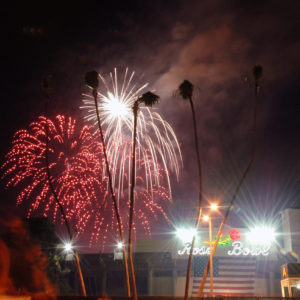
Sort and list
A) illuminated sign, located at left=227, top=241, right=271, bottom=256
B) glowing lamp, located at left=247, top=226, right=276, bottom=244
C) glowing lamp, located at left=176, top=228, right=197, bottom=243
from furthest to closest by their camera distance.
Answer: glowing lamp, located at left=176, top=228, right=197, bottom=243 → glowing lamp, located at left=247, top=226, right=276, bottom=244 → illuminated sign, located at left=227, top=241, right=271, bottom=256

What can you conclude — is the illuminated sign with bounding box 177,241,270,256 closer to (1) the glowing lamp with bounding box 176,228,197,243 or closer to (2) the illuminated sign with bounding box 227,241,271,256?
(2) the illuminated sign with bounding box 227,241,271,256

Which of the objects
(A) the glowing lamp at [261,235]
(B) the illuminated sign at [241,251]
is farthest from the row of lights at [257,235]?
Answer: (B) the illuminated sign at [241,251]

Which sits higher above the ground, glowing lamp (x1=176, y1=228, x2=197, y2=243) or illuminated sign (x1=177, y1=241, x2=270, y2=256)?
glowing lamp (x1=176, y1=228, x2=197, y2=243)

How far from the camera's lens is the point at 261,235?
→ 59156 millimetres

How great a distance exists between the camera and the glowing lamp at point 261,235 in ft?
194

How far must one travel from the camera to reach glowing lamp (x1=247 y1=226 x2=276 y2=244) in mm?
59062

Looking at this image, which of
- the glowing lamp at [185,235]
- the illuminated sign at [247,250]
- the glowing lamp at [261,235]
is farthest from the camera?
the glowing lamp at [185,235]

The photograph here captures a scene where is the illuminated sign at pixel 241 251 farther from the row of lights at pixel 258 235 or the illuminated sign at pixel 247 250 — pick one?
the row of lights at pixel 258 235

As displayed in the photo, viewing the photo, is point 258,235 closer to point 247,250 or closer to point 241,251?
point 247,250

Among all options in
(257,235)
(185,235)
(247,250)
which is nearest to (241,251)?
(247,250)

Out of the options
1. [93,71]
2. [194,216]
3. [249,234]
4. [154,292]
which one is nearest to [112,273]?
[154,292]

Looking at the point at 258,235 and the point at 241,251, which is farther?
the point at 258,235

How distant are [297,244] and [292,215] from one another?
437 cm

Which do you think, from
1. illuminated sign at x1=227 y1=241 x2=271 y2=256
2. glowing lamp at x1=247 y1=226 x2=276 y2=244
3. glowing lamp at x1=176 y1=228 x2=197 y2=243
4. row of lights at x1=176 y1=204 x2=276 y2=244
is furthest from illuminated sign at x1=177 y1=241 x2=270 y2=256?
glowing lamp at x1=176 y1=228 x2=197 y2=243
